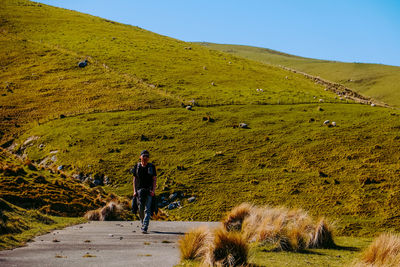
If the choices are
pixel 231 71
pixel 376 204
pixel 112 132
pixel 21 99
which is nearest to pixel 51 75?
pixel 21 99

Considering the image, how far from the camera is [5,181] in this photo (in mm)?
24891

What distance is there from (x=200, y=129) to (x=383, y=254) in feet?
134

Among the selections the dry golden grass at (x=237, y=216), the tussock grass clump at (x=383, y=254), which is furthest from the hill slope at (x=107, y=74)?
the tussock grass clump at (x=383, y=254)

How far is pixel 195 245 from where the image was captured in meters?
11.4

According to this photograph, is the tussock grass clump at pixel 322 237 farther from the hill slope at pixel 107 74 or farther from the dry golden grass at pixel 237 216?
the hill slope at pixel 107 74

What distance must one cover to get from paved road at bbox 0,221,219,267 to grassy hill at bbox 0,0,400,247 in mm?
11563

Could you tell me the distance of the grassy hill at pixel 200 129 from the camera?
33125mm

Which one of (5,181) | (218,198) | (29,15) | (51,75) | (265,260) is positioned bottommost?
(218,198)

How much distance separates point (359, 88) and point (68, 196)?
484 feet

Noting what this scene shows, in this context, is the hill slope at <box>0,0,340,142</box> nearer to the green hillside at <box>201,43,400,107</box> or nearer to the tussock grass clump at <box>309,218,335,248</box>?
the tussock grass clump at <box>309,218,335,248</box>

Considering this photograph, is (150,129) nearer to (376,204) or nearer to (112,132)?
(112,132)

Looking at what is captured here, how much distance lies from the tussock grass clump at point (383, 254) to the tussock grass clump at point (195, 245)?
3.87 metres

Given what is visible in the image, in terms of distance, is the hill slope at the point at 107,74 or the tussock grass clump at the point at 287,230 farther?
the hill slope at the point at 107,74

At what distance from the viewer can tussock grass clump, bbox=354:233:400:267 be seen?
384 inches
